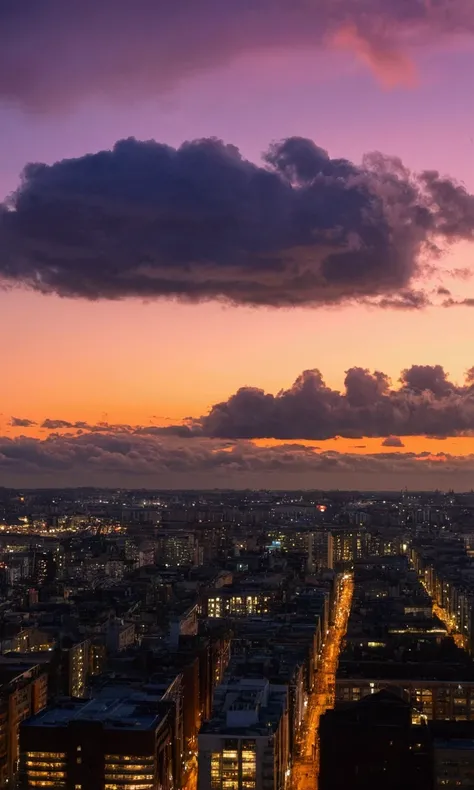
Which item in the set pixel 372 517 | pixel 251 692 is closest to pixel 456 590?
pixel 251 692

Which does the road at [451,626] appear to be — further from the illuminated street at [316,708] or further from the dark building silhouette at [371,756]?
the dark building silhouette at [371,756]

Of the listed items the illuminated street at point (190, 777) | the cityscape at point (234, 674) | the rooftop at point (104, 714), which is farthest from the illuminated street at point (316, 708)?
the rooftop at point (104, 714)

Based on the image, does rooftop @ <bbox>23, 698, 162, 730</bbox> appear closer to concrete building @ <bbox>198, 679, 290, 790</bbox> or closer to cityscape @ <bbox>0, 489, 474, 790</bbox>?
cityscape @ <bbox>0, 489, 474, 790</bbox>

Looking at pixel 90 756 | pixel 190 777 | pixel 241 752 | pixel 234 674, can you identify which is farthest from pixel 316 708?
pixel 90 756

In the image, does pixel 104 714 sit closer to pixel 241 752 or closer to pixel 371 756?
pixel 241 752

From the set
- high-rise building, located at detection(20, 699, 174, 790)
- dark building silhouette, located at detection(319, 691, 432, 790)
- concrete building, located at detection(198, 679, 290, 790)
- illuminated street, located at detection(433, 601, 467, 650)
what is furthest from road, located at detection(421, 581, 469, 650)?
high-rise building, located at detection(20, 699, 174, 790)
